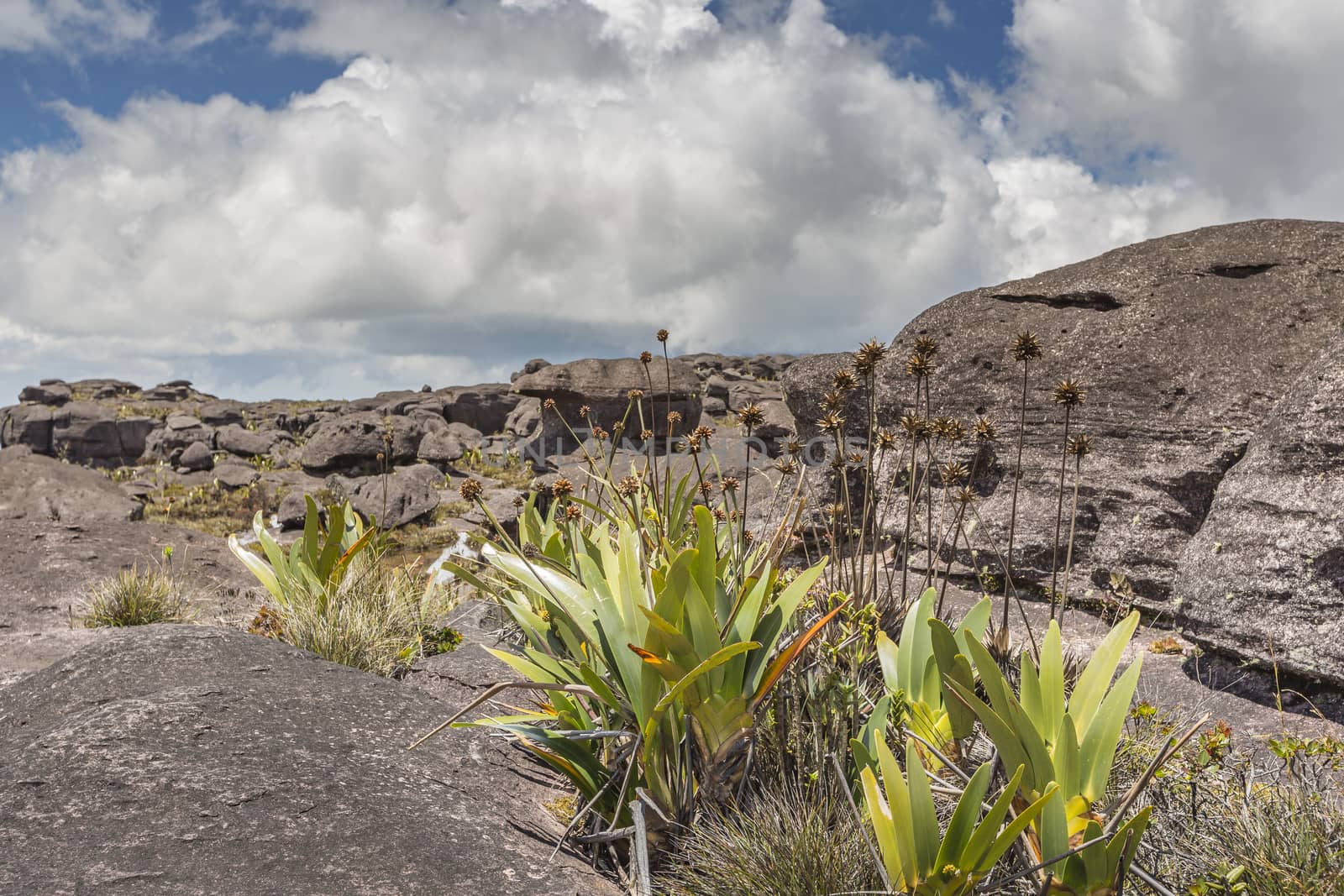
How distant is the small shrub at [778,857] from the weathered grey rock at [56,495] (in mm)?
11915

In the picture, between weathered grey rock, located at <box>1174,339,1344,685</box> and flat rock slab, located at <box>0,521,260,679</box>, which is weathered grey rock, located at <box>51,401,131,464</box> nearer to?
flat rock slab, located at <box>0,521,260,679</box>

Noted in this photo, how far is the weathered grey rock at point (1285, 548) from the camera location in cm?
466

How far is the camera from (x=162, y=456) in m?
29.7

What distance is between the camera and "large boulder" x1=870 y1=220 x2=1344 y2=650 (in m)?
6.29

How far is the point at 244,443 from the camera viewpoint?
29344 millimetres

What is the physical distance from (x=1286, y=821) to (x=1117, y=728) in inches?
31.1

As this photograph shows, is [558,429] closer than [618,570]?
No

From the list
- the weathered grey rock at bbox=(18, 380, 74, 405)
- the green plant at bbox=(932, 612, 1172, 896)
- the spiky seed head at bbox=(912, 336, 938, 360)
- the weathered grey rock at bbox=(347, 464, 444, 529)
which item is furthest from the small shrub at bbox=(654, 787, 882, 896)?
the weathered grey rock at bbox=(18, 380, 74, 405)

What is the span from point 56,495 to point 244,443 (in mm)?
17748

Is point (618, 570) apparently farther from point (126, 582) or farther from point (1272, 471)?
point (126, 582)

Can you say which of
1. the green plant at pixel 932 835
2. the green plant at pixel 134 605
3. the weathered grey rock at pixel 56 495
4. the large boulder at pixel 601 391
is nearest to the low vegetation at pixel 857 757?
the green plant at pixel 932 835

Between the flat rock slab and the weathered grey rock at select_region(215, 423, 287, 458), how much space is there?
1899 centimetres

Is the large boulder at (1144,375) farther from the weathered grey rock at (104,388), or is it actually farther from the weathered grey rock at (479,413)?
the weathered grey rock at (104,388)

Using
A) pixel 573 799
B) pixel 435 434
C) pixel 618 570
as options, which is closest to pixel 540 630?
pixel 573 799
